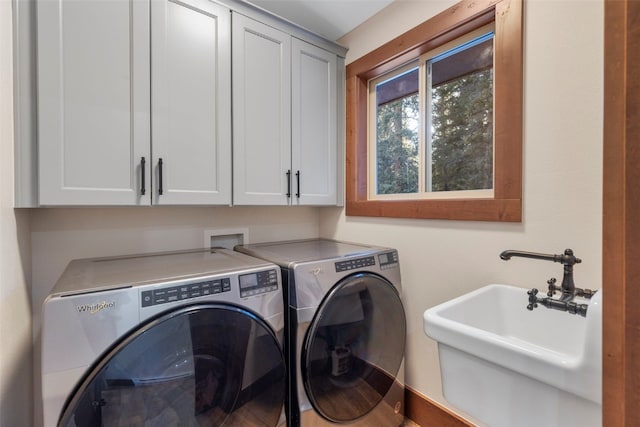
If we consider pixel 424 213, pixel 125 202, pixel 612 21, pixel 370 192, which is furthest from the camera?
pixel 370 192

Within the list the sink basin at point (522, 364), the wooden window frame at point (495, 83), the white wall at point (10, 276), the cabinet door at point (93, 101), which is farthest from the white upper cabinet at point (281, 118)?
the sink basin at point (522, 364)

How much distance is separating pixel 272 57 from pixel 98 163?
3.46 feet

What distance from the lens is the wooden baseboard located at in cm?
145

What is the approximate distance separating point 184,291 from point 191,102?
0.94 m

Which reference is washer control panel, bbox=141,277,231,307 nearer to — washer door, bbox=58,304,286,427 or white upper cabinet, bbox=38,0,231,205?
washer door, bbox=58,304,286,427

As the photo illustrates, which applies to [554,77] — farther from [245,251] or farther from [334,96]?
[245,251]

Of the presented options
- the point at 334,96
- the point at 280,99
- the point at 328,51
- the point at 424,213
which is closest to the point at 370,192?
the point at 424,213

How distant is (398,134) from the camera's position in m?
1.89

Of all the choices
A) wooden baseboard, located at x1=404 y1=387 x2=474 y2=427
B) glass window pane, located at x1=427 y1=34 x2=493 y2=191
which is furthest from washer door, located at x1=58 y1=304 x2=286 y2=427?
glass window pane, located at x1=427 y1=34 x2=493 y2=191

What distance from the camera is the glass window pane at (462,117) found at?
144 centimetres

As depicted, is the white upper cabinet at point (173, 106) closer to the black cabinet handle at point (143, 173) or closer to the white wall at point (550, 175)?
the black cabinet handle at point (143, 173)

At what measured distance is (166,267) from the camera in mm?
1160

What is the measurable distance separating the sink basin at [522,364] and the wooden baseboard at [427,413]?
2.04 ft

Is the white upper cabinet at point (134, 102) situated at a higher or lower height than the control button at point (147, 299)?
higher
